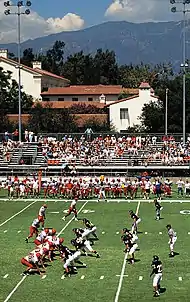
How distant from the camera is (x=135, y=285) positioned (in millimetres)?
18516

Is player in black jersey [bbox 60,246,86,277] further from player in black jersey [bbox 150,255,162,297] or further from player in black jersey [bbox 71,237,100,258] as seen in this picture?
player in black jersey [bbox 150,255,162,297]

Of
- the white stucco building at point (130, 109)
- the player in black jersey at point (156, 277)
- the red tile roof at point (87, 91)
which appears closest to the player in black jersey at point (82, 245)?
the player in black jersey at point (156, 277)

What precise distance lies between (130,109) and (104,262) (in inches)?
1761

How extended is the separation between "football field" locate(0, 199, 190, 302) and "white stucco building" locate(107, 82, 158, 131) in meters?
33.9

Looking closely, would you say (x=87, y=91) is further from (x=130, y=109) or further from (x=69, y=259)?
(x=69, y=259)

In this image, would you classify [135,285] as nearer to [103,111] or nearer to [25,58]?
[103,111]

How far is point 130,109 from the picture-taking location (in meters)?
65.1

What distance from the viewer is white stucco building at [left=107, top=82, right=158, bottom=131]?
2554 inches

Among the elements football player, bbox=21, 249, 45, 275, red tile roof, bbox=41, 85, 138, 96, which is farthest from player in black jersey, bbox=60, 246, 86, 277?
red tile roof, bbox=41, 85, 138, 96

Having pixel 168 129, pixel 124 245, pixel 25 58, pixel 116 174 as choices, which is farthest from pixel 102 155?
pixel 25 58

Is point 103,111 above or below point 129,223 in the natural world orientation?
above

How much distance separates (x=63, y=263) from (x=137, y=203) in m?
12.5


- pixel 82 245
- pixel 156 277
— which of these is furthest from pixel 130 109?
pixel 156 277

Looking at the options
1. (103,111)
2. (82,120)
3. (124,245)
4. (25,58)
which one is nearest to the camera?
(124,245)
